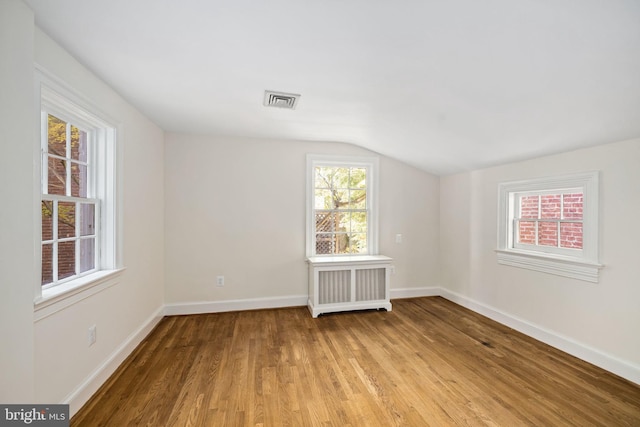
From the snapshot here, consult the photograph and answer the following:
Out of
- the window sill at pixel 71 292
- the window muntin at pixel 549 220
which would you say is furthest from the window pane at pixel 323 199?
the window sill at pixel 71 292

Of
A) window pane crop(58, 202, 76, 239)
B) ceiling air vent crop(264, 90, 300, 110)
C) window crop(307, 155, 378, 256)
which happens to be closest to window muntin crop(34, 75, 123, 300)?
window pane crop(58, 202, 76, 239)

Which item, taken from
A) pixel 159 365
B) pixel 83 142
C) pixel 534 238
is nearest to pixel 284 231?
pixel 159 365

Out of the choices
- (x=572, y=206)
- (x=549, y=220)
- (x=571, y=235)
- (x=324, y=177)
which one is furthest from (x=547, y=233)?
(x=324, y=177)

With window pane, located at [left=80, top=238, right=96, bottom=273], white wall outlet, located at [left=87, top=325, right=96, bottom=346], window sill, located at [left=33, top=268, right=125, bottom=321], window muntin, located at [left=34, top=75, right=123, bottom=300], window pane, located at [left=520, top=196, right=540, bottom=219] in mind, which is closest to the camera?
window sill, located at [left=33, top=268, right=125, bottom=321]

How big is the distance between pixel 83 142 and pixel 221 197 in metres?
1.64

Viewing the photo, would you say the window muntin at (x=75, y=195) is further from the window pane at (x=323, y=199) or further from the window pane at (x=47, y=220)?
the window pane at (x=323, y=199)

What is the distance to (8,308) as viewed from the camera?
1.27m

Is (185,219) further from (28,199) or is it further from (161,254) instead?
(28,199)

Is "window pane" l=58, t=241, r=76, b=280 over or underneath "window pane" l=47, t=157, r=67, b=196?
underneath

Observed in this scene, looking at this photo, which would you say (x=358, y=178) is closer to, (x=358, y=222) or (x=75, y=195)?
(x=358, y=222)

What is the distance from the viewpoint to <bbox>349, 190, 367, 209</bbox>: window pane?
415 centimetres

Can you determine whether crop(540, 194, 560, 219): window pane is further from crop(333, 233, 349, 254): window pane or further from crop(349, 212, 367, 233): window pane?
crop(333, 233, 349, 254): window pane

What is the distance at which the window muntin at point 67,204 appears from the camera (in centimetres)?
176

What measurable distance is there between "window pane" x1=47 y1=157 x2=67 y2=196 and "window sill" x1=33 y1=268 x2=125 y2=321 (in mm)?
622
